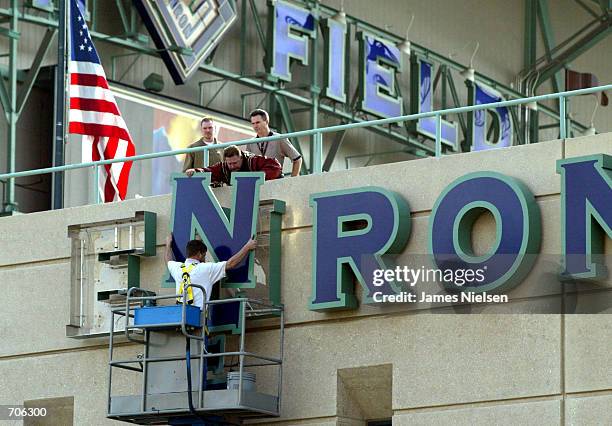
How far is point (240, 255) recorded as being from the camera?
78.2ft

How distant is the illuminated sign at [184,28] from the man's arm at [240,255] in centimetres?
1364

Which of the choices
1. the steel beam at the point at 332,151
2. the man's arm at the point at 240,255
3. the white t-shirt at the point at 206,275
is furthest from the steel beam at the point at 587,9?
the white t-shirt at the point at 206,275

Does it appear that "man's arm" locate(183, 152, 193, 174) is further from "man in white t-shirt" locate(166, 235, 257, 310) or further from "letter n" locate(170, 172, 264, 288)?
"man in white t-shirt" locate(166, 235, 257, 310)

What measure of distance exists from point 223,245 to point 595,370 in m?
5.40

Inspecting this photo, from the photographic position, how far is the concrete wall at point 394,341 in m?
22.0

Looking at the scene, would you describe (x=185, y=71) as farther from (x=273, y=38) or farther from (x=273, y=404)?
(x=273, y=404)

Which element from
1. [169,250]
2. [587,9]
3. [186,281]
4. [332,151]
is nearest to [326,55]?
[332,151]

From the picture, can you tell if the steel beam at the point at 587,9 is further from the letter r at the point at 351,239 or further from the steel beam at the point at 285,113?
the letter r at the point at 351,239

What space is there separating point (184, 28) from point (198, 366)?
15.5m

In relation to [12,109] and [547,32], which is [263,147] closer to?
[12,109]

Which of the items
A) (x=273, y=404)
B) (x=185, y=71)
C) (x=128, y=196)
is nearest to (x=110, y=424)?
(x=273, y=404)

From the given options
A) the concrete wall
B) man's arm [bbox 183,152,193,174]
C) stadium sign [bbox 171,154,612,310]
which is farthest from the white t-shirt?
man's arm [bbox 183,152,193,174]

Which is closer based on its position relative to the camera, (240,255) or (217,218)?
(240,255)

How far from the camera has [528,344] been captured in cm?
2216
